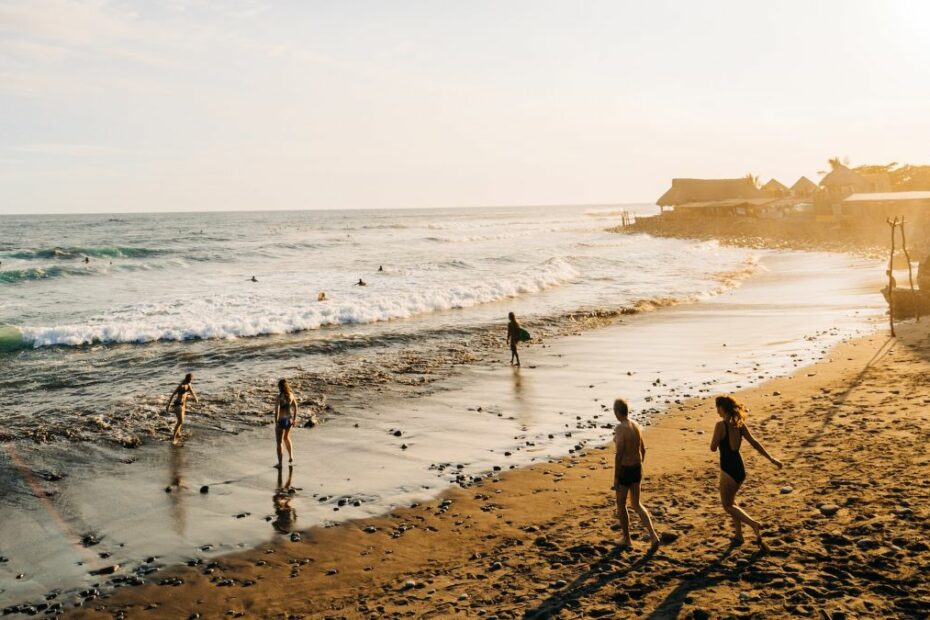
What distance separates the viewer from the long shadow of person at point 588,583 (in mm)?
6859

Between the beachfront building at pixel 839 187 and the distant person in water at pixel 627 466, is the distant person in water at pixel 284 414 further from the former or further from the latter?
the beachfront building at pixel 839 187

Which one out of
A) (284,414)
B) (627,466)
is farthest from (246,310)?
(627,466)

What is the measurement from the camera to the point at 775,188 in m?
92.8

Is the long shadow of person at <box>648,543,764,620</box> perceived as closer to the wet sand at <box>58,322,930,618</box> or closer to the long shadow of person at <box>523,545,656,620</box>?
the wet sand at <box>58,322,930,618</box>

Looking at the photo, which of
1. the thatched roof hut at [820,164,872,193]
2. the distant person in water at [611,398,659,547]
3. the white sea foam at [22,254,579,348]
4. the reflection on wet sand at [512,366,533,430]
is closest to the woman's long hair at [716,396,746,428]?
the distant person in water at [611,398,659,547]

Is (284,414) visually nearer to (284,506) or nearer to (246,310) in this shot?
(284,506)

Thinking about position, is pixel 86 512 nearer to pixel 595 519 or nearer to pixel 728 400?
pixel 595 519

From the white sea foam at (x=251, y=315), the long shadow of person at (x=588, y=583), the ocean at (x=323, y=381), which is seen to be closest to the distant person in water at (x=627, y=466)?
the long shadow of person at (x=588, y=583)

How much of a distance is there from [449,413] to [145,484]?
21.4 ft

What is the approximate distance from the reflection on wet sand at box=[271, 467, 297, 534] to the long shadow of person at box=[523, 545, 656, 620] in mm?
4177

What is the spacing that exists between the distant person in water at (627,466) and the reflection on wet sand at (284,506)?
474cm

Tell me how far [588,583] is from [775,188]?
3852 inches

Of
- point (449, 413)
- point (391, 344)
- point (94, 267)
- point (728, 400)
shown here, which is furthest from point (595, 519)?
point (94, 267)

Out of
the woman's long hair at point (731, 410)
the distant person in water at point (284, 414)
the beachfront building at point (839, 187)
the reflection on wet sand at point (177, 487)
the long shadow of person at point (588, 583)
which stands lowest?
the reflection on wet sand at point (177, 487)
